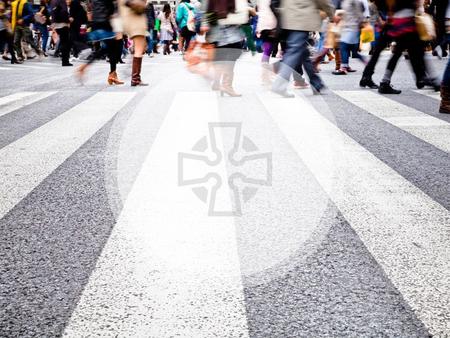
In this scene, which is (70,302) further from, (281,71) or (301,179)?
(281,71)

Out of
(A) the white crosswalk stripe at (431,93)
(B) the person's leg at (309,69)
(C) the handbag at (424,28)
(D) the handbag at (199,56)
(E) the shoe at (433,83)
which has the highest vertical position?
(C) the handbag at (424,28)

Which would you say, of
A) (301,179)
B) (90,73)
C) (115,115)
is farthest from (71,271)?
(90,73)

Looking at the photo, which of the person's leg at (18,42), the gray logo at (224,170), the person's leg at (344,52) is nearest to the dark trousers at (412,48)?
the person's leg at (344,52)

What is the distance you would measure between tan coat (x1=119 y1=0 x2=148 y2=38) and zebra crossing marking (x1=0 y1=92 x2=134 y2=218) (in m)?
1.71

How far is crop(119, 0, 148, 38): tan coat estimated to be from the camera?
8625 mm

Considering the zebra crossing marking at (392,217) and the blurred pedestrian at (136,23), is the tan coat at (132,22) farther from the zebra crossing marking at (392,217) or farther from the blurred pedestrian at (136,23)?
the zebra crossing marking at (392,217)

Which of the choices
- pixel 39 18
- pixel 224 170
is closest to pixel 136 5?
pixel 224 170

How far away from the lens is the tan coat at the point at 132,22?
8.62 m

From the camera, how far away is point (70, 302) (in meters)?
2.22

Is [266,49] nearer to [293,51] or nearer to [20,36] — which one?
[293,51]

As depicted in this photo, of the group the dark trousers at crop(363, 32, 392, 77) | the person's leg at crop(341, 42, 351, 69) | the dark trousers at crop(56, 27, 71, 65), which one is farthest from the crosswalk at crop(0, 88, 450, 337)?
the dark trousers at crop(56, 27, 71, 65)

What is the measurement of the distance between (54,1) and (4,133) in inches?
375

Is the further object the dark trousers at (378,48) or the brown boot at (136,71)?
the brown boot at (136,71)

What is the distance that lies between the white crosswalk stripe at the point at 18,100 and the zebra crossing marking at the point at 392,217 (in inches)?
150
